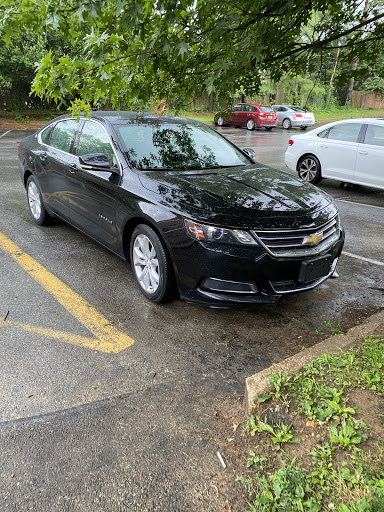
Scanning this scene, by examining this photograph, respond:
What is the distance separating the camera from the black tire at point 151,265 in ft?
11.6

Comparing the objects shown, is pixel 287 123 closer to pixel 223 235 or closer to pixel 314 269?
Result: pixel 314 269

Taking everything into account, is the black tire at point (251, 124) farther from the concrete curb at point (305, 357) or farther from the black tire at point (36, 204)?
the concrete curb at point (305, 357)

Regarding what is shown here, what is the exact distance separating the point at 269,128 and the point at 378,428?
25.3m

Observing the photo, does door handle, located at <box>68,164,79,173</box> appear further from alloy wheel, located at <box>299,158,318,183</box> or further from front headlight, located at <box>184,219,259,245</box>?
alloy wheel, located at <box>299,158,318,183</box>

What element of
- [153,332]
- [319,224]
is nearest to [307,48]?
[319,224]

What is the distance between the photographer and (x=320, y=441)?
2113mm

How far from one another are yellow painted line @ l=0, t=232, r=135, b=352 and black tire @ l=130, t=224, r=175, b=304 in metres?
0.50

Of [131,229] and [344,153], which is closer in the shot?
[131,229]

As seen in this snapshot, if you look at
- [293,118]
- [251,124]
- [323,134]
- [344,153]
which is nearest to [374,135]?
[344,153]

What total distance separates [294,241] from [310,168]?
254 inches

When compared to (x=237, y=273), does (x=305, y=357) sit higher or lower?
lower

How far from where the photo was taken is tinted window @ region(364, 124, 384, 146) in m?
7.86

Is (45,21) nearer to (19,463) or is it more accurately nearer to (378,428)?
(19,463)

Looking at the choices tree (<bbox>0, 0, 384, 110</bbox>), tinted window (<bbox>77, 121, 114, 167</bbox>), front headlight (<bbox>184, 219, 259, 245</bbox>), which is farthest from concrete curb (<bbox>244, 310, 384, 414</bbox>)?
tinted window (<bbox>77, 121, 114, 167</bbox>)
